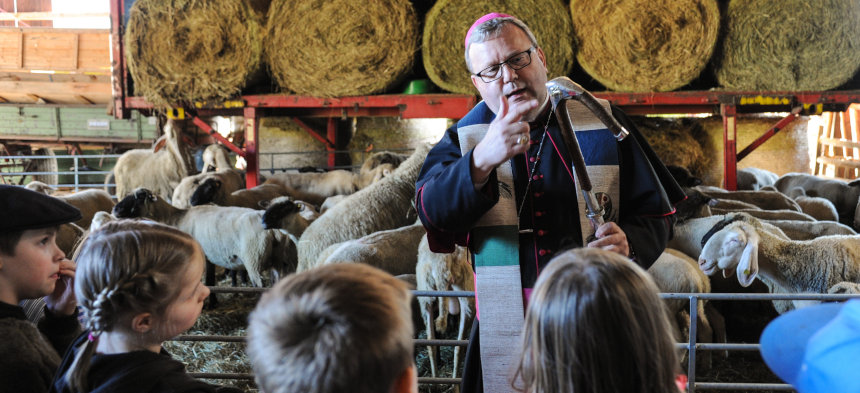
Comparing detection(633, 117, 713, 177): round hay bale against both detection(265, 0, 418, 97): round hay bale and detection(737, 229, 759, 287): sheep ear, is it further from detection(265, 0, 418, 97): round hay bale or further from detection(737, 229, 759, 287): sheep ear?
detection(737, 229, 759, 287): sheep ear

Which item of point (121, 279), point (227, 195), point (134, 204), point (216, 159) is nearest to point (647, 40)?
point (227, 195)

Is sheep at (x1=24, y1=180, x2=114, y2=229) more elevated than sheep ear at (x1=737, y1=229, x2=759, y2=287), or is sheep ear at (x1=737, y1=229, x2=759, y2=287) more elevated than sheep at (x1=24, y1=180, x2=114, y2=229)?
sheep at (x1=24, y1=180, x2=114, y2=229)

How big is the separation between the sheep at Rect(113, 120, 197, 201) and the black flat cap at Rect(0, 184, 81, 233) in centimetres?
917

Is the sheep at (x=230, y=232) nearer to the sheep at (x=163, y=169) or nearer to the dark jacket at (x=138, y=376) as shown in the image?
the sheep at (x=163, y=169)

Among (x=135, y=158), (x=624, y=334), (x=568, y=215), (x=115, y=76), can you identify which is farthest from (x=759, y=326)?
(x=135, y=158)

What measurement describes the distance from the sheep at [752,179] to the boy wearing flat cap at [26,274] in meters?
11.0

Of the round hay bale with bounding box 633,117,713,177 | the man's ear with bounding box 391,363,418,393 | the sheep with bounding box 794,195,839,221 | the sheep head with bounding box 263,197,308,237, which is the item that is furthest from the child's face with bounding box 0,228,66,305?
the round hay bale with bounding box 633,117,713,177

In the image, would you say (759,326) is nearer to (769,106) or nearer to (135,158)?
(769,106)

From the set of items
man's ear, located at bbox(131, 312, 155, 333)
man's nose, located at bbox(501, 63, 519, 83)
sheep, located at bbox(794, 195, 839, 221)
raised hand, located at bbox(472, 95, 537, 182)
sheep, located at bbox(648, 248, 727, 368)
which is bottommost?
sheep, located at bbox(648, 248, 727, 368)

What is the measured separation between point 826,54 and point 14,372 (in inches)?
356

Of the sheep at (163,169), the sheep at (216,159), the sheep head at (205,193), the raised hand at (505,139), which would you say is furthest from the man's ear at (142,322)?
the sheep at (216,159)

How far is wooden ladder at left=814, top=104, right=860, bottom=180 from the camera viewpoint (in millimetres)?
12992

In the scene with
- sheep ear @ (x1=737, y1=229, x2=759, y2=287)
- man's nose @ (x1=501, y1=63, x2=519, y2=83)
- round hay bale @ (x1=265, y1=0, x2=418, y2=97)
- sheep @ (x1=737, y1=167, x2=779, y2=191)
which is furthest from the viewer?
sheep @ (x1=737, y1=167, x2=779, y2=191)

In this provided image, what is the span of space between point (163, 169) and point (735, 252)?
31.2ft
